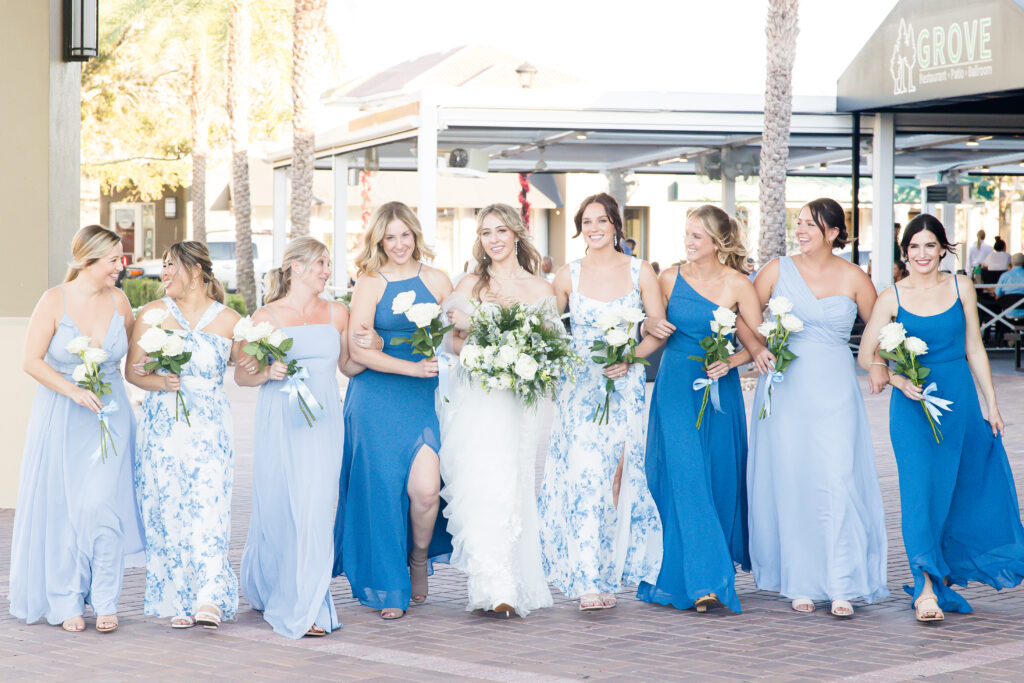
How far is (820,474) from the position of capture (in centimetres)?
633

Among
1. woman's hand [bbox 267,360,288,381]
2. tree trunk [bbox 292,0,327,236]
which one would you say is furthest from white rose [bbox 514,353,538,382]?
tree trunk [bbox 292,0,327,236]

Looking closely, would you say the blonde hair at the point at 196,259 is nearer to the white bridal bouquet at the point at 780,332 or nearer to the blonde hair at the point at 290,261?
the blonde hair at the point at 290,261

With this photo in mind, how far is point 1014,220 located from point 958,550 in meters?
44.7

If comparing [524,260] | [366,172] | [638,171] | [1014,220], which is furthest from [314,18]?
[1014,220]

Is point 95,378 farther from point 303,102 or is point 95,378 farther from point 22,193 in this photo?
point 303,102

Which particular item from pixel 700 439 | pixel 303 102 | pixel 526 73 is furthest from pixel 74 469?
pixel 303 102

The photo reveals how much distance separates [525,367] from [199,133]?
3117cm

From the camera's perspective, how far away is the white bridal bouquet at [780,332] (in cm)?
619

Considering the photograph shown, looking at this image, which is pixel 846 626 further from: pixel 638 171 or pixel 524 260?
pixel 638 171

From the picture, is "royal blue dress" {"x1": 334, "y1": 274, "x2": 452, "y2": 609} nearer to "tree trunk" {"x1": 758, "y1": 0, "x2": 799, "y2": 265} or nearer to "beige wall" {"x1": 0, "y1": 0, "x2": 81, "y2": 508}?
"beige wall" {"x1": 0, "y1": 0, "x2": 81, "y2": 508}

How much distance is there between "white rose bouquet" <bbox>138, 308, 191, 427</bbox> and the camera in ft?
18.6

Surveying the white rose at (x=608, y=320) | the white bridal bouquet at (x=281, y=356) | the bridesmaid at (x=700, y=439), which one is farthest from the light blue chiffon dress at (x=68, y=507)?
the bridesmaid at (x=700, y=439)

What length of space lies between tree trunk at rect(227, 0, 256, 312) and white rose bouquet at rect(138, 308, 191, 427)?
21.4m

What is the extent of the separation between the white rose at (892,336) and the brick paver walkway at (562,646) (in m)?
1.35
